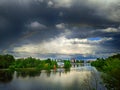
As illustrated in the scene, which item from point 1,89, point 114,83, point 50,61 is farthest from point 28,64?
point 114,83

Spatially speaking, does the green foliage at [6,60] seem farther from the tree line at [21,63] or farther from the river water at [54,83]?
the river water at [54,83]

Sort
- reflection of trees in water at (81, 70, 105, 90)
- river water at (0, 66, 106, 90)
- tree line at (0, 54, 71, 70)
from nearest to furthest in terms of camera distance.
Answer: reflection of trees in water at (81, 70, 105, 90) → river water at (0, 66, 106, 90) → tree line at (0, 54, 71, 70)

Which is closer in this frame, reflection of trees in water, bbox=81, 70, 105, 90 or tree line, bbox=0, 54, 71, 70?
reflection of trees in water, bbox=81, 70, 105, 90

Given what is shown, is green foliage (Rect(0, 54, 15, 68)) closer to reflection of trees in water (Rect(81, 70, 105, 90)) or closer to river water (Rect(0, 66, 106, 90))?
river water (Rect(0, 66, 106, 90))

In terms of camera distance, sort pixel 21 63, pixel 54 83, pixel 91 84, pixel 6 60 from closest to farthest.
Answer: pixel 91 84 < pixel 54 83 < pixel 6 60 < pixel 21 63

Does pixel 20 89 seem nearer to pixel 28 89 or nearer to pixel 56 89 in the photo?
pixel 28 89

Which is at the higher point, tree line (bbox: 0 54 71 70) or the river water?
tree line (bbox: 0 54 71 70)

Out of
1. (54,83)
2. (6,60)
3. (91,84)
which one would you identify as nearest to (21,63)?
(6,60)

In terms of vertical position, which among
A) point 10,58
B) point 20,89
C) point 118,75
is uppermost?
point 10,58

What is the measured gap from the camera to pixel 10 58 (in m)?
154

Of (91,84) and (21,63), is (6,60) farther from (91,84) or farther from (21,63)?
(91,84)

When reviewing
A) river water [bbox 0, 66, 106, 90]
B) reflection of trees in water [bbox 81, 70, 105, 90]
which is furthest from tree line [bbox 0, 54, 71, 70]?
reflection of trees in water [bbox 81, 70, 105, 90]

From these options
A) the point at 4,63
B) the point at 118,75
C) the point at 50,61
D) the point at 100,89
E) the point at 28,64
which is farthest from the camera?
the point at 50,61

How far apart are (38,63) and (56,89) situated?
4292 inches
